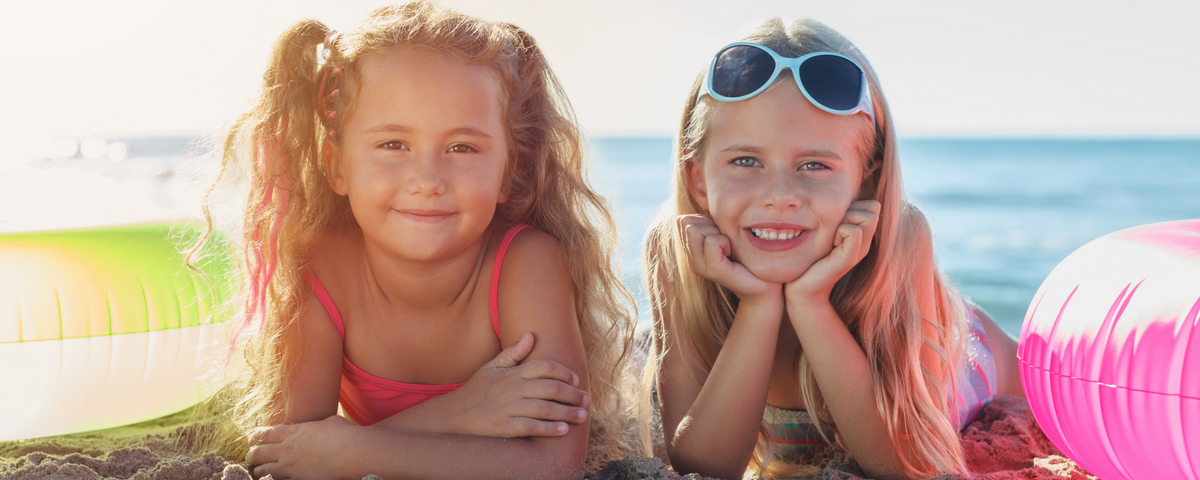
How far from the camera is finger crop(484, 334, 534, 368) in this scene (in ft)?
6.77

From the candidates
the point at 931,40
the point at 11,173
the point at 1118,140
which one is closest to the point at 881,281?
the point at 11,173

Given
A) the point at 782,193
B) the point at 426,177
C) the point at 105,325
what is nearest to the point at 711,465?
the point at 782,193

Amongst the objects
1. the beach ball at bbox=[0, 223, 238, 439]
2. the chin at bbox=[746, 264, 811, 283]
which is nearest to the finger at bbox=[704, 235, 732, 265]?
the chin at bbox=[746, 264, 811, 283]

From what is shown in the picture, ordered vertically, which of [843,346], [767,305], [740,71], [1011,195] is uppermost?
[740,71]

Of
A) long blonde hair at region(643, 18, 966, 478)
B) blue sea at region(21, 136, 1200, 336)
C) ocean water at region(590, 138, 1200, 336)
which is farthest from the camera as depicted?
ocean water at region(590, 138, 1200, 336)

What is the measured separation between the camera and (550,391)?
6.41 ft

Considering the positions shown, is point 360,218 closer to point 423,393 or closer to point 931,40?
point 423,393

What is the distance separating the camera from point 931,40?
2273 centimetres

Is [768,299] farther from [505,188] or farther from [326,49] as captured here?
[326,49]

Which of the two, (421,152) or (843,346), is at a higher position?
(421,152)

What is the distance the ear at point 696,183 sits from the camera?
235 centimetres

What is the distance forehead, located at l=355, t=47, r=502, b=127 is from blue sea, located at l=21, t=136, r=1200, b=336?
22.9 inches

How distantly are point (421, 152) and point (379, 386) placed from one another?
770 millimetres

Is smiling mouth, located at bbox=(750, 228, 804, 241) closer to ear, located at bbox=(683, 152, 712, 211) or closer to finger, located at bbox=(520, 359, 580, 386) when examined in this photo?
ear, located at bbox=(683, 152, 712, 211)
